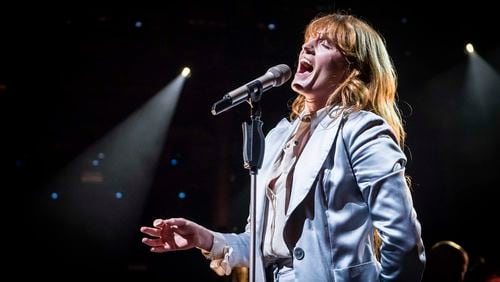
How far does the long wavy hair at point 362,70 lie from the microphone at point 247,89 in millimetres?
184

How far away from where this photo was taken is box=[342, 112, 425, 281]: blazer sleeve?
1371mm

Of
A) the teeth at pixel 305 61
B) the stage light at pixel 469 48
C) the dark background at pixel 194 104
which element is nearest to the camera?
the teeth at pixel 305 61

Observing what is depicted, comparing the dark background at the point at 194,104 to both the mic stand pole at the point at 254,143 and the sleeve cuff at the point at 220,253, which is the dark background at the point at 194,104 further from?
the mic stand pole at the point at 254,143

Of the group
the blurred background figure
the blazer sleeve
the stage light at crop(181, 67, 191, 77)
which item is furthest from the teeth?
the stage light at crop(181, 67, 191, 77)

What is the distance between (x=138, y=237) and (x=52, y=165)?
4.38 feet

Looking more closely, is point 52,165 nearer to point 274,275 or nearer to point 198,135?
point 198,135

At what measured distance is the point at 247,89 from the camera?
1.55 metres

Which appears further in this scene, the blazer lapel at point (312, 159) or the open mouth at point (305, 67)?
the open mouth at point (305, 67)

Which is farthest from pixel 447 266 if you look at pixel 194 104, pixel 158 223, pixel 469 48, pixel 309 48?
pixel 194 104

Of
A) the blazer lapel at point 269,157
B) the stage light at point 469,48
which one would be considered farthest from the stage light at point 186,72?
the blazer lapel at point 269,157

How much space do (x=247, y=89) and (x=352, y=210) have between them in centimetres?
44

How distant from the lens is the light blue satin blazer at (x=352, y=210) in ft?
4.54

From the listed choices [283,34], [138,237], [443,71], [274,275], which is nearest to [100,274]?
[138,237]

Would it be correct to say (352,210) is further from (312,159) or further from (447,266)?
(447,266)
